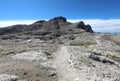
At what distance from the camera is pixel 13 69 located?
1168 inches

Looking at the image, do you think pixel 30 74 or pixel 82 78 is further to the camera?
pixel 30 74

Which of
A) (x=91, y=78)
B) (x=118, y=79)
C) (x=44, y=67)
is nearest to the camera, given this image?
(x=91, y=78)

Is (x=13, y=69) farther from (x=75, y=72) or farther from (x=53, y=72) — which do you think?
(x=75, y=72)


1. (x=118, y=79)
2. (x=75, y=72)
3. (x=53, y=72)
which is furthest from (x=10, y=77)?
(x=118, y=79)

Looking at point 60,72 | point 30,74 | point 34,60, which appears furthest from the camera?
point 34,60

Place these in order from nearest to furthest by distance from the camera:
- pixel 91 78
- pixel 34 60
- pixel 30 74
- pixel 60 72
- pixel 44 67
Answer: pixel 91 78
pixel 30 74
pixel 60 72
pixel 44 67
pixel 34 60

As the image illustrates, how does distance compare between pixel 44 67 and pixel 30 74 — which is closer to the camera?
pixel 30 74

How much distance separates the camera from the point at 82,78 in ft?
81.1

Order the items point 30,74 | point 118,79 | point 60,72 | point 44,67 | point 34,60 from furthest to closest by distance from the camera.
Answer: point 34,60
point 44,67
point 60,72
point 30,74
point 118,79

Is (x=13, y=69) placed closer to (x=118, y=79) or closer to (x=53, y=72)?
(x=53, y=72)

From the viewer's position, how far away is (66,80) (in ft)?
83.9

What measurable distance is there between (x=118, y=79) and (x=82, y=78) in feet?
18.1

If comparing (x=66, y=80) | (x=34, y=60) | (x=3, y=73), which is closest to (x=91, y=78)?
(x=66, y=80)

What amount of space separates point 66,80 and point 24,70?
757 cm
